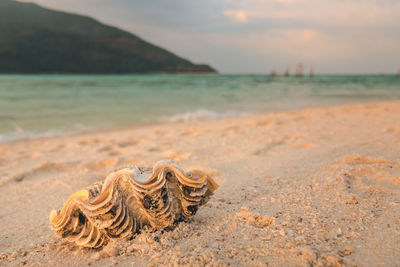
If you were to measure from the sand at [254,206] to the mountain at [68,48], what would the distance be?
224 feet

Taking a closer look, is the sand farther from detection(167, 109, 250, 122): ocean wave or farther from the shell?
detection(167, 109, 250, 122): ocean wave

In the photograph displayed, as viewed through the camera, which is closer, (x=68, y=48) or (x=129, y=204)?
(x=129, y=204)

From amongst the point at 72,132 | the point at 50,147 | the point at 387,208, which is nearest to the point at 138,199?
the point at 387,208

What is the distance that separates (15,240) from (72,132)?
17.9 ft

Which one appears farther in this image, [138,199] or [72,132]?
[72,132]

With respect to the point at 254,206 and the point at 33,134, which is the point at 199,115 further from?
the point at 254,206

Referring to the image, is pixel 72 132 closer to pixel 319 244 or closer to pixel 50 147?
pixel 50 147

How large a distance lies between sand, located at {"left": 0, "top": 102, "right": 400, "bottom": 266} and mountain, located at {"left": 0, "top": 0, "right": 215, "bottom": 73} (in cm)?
6832

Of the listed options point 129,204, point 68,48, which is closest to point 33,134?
point 129,204

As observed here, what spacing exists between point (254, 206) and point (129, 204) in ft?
3.19

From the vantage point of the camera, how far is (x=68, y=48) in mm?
72812

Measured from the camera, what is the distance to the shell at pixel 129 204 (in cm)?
157

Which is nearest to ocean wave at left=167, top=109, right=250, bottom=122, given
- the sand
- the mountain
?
the sand

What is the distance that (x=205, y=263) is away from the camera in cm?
139
